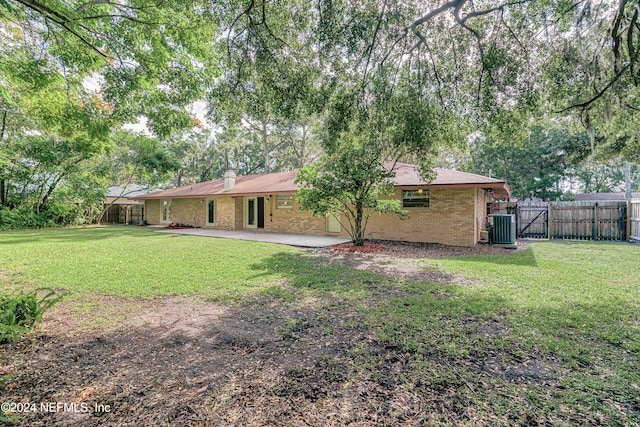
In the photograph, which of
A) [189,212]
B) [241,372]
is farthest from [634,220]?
[189,212]

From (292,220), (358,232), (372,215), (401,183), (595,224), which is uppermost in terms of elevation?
(401,183)

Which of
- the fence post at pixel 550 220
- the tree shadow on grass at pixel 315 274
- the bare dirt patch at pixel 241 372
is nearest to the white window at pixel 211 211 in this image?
the tree shadow on grass at pixel 315 274

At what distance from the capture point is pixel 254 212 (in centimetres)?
1788

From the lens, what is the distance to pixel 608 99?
231 inches

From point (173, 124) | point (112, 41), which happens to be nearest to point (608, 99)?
point (173, 124)

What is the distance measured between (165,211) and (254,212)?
9906 mm

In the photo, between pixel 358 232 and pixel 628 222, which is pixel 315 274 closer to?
pixel 358 232

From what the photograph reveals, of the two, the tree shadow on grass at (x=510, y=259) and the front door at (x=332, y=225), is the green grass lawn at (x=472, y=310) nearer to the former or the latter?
the tree shadow on grass at (x=510, y=259)

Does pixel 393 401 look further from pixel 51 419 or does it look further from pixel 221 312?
pixel 221 312

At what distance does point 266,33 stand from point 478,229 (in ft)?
36.3

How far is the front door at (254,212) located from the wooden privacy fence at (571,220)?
13.5 metres

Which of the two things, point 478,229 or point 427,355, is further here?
point 478,229

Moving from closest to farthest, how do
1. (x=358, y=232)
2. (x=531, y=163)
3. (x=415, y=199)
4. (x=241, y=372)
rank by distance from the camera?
(x=241, y=372) < (x=358, y=232) < (x=415, y=199) < (x=531, y=163)

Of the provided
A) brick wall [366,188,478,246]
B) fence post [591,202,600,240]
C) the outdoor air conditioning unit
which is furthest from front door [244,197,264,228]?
fence post [591,202,600,240]
